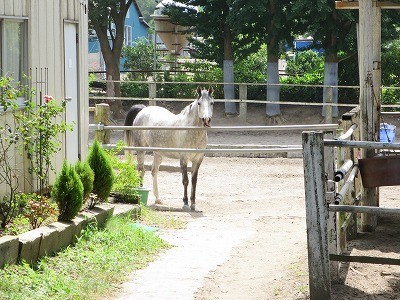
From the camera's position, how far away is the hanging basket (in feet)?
24.9

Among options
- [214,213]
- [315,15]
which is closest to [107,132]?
[214,213]

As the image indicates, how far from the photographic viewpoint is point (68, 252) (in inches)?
332

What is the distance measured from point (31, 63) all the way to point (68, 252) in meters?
2.54

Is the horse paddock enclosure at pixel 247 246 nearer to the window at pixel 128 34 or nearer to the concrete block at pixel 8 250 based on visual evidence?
the concrete block at pixel 8 250

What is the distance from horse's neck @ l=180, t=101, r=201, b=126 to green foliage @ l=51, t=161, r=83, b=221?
5.45 meters

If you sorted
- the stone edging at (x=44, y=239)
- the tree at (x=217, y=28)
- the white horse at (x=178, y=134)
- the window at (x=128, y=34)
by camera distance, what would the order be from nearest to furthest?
the stone edging at (x=44, y=239), the white horse at (x=178, y=134), the tree at (x=217, y=28), the window at (x=128, y=34)

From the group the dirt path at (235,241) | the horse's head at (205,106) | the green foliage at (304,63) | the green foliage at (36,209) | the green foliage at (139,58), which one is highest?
the green foliage at (139,58)

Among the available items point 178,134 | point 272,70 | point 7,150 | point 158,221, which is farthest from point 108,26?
point 7,150

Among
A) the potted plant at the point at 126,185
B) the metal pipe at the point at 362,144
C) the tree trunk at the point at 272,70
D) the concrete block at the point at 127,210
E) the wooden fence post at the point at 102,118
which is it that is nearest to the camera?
the metal pipe at the point at 362,144

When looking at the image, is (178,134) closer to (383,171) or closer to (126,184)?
(126,184)

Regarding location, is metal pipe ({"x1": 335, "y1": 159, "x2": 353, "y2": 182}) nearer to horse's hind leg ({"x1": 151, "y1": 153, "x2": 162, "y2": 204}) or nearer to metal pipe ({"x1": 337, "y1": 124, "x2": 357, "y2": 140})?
metal pipe ({"x1": 337, "y1": 124, "x2": 357, "y2": 140})

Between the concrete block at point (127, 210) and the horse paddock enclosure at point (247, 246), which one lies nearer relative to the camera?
the horse paddock enclosure at point (247, 246)

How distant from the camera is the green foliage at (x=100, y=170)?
33.5 feet

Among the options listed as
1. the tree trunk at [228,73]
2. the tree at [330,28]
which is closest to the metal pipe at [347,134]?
the tree at [330,28]
